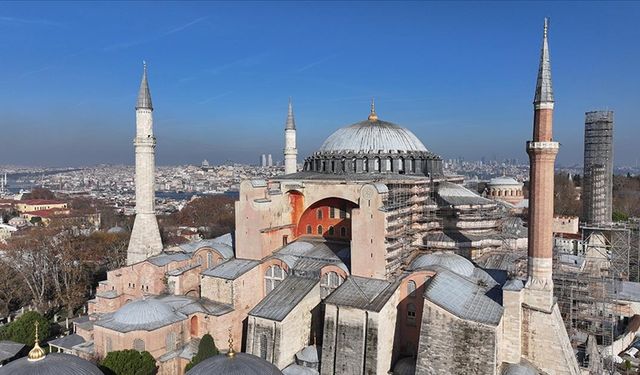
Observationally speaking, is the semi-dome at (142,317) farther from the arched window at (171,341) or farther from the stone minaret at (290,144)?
the stone minaret at (290,144)

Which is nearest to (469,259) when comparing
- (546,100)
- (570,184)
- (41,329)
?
(546,100)

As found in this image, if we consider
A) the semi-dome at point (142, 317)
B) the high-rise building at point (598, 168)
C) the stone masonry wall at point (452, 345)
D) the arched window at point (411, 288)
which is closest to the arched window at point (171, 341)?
the semi-dome at point (142, 317)

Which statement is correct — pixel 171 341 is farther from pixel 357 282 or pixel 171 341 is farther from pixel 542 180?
pixel 542 180

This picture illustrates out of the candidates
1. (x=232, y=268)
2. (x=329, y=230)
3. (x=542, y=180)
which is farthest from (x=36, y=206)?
(x=542, y=180)

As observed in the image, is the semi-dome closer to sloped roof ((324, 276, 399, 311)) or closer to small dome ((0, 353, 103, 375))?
small dome ((0, 353, 103, 375))

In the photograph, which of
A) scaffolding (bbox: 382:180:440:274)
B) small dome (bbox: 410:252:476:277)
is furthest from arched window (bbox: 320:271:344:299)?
small dome (bbox: 410:252:476:277)
